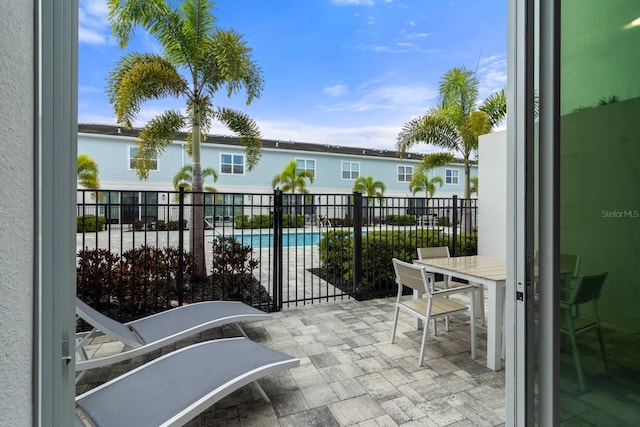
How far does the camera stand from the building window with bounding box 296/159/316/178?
19.6 m

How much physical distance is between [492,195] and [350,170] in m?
14.6

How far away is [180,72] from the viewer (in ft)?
18.8

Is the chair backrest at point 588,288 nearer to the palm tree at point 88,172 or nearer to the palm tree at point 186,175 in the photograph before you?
the palm tree at point 186,175

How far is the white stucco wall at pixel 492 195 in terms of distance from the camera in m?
6.33

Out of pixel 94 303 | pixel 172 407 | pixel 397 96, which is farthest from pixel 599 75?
pixel 397 96

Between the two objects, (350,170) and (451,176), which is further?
(451,176)

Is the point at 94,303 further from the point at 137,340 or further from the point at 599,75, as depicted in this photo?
the point at 599,75

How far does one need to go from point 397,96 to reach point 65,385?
14.7 metres

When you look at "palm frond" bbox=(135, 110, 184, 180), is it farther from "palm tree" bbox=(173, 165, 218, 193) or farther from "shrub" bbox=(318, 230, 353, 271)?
"palm tree" bbox=(173, 165, 218, 193)

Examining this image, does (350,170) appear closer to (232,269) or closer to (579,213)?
(232,269)

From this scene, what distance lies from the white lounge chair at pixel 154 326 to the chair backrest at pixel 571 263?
293 centimetres

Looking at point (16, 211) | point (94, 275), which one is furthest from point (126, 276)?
point (16, 211)

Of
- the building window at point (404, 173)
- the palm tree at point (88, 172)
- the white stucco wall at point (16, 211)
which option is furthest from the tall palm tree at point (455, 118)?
the palm tree at point (88, 172)

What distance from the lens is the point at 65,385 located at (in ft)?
2.83
